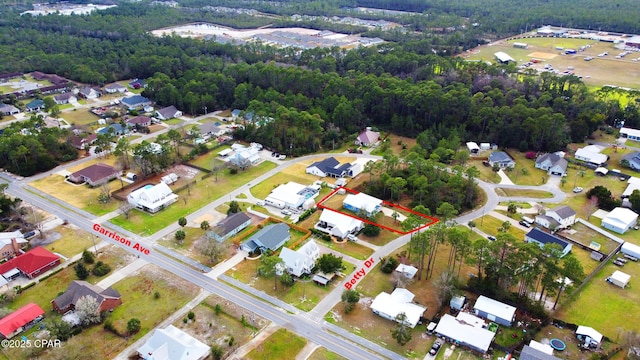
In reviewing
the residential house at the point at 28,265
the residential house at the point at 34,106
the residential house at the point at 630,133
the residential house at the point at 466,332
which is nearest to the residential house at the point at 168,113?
the residential house at the point at 34,106

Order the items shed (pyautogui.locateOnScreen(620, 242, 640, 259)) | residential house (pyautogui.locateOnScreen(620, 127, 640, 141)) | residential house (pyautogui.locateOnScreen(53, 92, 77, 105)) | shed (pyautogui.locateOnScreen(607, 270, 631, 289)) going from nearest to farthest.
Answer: shed (pyautogui.locateOnScreen(607, 270, 631, 289)), shed (pyautogui.locateOnScreen(620, 242, 640, 259)), residential house (pyautogui.locateOnScreen(620, 127, 640, 141)), residential house (pyautogui.locateOnScreen(53, 92, 77, 105))

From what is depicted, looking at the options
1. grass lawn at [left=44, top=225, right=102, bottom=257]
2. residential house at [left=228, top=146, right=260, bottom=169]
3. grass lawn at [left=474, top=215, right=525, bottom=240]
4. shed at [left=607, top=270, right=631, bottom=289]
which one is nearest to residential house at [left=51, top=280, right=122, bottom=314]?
grass lawn at [left=44, top=225, right=102, bottom=257]

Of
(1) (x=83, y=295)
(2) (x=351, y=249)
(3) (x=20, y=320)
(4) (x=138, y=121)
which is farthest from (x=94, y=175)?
(2) (x=351, y=249)

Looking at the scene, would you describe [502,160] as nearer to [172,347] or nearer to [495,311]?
[495,311]

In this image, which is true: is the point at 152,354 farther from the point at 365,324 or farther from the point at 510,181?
the point at 510,181

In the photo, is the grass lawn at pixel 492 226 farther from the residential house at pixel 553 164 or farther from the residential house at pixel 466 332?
the residential house at pixel 553 164

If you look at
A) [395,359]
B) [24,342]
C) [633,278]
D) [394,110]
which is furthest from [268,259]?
[394,110]

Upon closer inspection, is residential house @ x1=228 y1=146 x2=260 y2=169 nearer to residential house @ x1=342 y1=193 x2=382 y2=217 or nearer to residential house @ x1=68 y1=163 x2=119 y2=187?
residential house @ x1=68 y1=163 x2=119 y2=187
